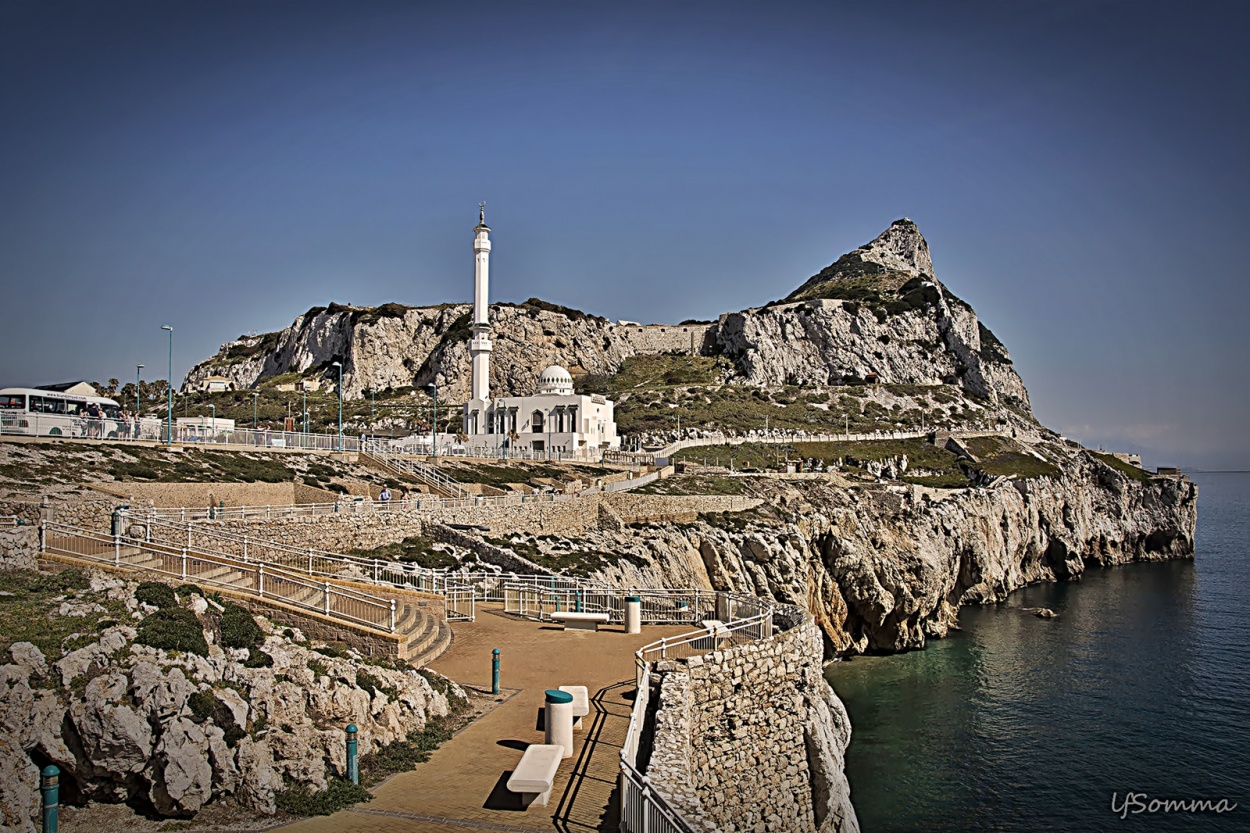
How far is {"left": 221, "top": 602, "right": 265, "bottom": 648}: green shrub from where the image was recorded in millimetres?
11580

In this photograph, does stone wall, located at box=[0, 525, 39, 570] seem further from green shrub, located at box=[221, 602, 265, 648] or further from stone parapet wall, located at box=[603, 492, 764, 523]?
stone parapet wall, located at box=[603, 492, 764, 523]

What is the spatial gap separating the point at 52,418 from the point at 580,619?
2497cm

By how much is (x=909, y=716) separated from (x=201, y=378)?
503 ft

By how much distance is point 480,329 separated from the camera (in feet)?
289

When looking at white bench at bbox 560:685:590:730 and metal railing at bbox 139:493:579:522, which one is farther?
metal railing at bbox 139:493:579:522

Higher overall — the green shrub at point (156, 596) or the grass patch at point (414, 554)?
the green shrub at point (156, 596)

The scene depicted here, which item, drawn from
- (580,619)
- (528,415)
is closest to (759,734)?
(580,619)

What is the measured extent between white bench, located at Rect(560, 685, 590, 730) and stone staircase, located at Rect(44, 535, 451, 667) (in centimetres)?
363

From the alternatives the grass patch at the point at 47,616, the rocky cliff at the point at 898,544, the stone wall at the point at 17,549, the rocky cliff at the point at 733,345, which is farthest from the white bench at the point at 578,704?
the rocky cliff at the point at 733,345

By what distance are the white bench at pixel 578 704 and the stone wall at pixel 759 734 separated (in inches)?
46.0

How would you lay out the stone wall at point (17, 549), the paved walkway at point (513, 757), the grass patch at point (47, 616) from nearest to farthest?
the paved walkway at point (513, 757) → the grass patch at point (47, 616) → the stone wall at point (17, 549)

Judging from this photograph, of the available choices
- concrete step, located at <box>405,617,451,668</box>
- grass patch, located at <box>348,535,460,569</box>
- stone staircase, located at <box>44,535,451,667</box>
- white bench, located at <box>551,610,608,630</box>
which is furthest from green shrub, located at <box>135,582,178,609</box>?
grass patch, located at <box>348,535,460,569</box>

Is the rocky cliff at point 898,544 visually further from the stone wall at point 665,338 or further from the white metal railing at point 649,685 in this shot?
the stone wall at point 665,338

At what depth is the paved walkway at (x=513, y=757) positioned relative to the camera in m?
9.41
